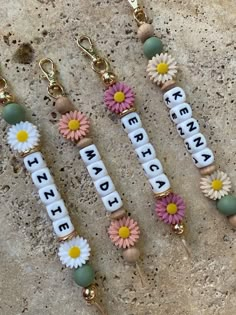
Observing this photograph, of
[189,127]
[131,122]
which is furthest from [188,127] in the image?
[131,122]

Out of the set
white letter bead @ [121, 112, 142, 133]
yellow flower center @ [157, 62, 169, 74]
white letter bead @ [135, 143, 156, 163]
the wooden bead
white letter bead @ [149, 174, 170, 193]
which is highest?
the wooden bead

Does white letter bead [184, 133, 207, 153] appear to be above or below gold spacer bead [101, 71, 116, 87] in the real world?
below

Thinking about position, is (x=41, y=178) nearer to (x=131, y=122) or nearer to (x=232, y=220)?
(x=131, y=122)

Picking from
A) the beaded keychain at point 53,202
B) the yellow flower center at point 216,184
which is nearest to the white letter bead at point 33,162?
the beaded keychain at point 53,202

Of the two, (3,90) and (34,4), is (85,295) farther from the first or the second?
(34,4)

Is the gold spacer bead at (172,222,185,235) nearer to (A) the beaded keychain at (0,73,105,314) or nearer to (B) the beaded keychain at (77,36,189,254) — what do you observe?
(B) the beaded keychain at (77,36,189,254)

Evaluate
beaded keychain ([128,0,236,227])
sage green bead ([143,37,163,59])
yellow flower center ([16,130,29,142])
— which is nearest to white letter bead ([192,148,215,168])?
beaded keychain ([128,0,236,227])

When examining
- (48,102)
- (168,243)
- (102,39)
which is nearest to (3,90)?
(48,102)
